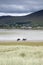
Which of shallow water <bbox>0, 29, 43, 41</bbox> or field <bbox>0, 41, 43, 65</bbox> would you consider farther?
shallow water <bbox>0, 29, 43, 41</bbox>

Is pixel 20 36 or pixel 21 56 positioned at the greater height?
pixel 21 56

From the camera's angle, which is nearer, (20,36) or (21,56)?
(21,56)

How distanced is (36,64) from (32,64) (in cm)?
18

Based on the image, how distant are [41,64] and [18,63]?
41.7 inches

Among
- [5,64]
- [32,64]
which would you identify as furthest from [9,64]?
[32,64]

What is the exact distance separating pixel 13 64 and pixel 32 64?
0.88 metres

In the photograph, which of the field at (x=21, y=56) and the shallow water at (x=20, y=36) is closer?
the field at (x=21, y=56)

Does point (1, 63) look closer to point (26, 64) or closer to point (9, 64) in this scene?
point (9, 64)

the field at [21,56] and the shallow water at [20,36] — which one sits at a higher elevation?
the field at [21,56]

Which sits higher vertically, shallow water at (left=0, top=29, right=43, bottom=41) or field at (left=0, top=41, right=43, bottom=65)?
field at (left=0, top=41, right=43, bottom=65)

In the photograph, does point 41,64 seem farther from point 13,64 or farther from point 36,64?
point 13,64

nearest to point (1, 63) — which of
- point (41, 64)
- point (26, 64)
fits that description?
point (26, 64)

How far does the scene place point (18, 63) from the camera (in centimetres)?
1150

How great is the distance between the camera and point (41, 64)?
11.6 meters
